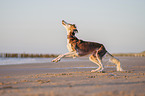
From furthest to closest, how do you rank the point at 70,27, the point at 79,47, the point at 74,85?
the point at 79,47
the point at 70,27
the point at 74,85

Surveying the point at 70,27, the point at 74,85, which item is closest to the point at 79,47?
the point at 70,27

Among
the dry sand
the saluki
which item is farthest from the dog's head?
the dry sand

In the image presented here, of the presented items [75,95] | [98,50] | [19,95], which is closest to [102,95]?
[75,95]

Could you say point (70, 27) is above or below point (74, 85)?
above

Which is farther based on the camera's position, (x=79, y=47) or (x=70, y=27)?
(x=79, y=47)

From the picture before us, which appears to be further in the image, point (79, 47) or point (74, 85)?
point (79, 47)

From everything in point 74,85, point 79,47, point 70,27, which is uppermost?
point 70,27

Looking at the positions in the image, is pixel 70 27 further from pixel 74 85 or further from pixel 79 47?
pixel 74 85

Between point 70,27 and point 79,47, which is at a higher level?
point 70,27

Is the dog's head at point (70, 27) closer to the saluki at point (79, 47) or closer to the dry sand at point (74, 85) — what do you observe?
the saluki at point (79, 47)

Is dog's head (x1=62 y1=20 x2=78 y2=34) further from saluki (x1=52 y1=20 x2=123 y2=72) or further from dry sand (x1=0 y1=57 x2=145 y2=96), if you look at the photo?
dry sand (x1=0 y1=57 x2=145 y2=96)

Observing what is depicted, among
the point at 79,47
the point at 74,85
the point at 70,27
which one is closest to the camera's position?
the point at 74,85

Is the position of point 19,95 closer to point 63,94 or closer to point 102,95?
point 63,94

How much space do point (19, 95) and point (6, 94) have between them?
43 centimetres
